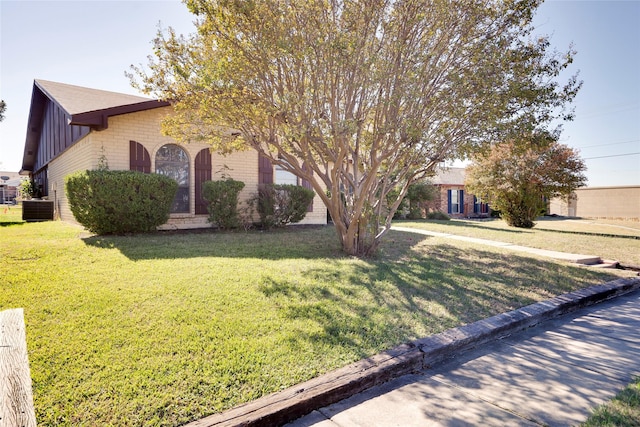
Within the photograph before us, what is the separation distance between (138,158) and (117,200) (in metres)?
2.32

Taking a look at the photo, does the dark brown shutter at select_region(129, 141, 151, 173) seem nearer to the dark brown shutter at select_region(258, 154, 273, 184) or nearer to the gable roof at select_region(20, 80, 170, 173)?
the gable roof at select_region(20, 80, 170, 173)

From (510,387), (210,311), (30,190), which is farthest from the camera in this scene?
(30,190)

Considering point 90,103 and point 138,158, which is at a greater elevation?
point 90,103

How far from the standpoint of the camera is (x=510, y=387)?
2746 millimetres

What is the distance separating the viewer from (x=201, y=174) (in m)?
10.9

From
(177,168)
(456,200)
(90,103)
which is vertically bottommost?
(456,200)

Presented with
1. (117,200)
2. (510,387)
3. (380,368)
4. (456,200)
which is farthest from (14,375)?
(456,200)

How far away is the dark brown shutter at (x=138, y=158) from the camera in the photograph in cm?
977

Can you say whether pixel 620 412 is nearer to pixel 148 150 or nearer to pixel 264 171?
pixel 148 150

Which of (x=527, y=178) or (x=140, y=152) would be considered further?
(x=527, y=178)

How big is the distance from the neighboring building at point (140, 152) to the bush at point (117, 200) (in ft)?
5.27

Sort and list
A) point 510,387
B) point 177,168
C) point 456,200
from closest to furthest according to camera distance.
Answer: point 510,387
point 177,168
point 456,200

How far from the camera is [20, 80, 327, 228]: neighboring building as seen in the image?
9352mm

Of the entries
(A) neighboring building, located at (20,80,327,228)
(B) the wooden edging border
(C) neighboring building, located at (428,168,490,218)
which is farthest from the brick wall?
(C) neighboring building, located at (428,168,490,218)
